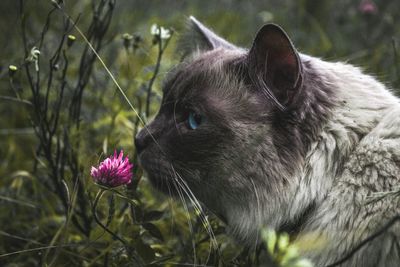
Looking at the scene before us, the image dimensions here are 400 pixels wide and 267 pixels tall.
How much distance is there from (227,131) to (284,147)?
0.69 feet

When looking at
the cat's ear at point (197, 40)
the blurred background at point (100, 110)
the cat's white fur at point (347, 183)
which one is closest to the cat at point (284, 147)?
the cat's white fur at point (347, 183)

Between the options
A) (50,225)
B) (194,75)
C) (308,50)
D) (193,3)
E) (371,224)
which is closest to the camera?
(371,224)

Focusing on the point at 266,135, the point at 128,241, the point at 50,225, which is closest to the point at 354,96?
the point at 266,135

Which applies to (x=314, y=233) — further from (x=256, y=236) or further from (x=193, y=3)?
(x=193, y=3)

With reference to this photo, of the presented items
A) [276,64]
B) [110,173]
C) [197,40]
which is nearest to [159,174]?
[110,173]

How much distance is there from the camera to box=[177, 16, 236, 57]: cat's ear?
2502mm

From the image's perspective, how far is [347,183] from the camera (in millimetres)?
1817

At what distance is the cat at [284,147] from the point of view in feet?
5.81

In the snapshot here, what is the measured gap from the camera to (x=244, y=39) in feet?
13.4

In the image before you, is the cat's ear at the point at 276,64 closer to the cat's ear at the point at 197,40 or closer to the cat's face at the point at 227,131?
the cat's face at the point at 227,131

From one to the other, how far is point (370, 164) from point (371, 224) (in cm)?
20

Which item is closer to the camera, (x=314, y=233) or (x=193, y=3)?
(x=314, y=233)

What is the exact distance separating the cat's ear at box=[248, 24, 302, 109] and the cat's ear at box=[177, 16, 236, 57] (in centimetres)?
50

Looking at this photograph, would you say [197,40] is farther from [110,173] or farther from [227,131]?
[110,173]
